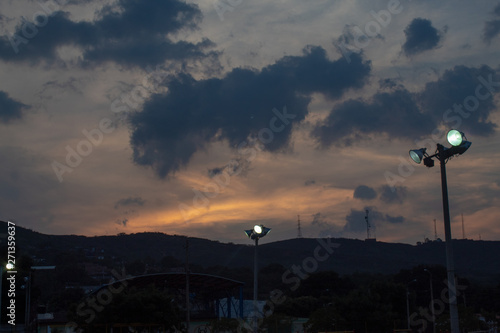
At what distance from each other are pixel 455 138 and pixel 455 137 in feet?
0.11

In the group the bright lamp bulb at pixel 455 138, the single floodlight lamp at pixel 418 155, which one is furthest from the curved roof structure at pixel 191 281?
the bright lamp bulb at pixel 455 138

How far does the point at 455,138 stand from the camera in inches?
577

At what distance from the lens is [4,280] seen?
6838 cm

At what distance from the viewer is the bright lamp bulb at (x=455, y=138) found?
14.6 metres

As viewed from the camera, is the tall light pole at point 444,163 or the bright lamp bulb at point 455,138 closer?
the tall light pole at point 444,163

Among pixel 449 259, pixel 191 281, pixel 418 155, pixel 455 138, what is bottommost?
pixel 191 281

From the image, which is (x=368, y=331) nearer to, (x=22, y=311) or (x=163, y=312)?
(x=163, y=312)

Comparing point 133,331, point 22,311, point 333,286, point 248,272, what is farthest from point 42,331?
point 248,272

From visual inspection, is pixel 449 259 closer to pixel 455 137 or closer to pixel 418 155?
pixel 418 155

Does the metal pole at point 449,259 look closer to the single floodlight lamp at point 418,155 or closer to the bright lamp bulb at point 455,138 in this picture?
the bright lamp bulb at point 455,138

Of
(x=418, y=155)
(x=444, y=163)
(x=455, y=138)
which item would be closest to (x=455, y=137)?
(x=455, y=138)

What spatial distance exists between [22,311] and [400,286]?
180 feet

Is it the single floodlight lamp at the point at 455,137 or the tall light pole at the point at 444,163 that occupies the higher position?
the single floodlight lamp at the point at 455,137

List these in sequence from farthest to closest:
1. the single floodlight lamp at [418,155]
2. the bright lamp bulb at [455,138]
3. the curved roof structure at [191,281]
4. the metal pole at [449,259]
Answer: the curved roof structure at [191,281]
the single floodlight lamp at [418,155]
the bright lamp bulb at [455,138]
the metal pole at [449,259]
